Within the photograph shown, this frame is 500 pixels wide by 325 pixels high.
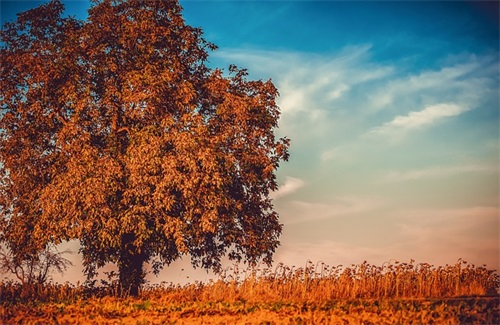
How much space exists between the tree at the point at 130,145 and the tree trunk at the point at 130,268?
2.0 inches

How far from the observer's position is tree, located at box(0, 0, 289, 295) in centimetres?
1981

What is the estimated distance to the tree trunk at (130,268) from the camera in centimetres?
2192

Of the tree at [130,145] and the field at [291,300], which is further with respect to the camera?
the tree at [130,145]

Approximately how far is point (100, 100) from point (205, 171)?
6032mm

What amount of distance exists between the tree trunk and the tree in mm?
50

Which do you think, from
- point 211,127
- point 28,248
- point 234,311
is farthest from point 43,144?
point 234,311

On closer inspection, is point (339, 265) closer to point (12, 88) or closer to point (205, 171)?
point (205, 171)

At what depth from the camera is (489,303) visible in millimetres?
13789

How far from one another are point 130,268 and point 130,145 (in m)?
5.82

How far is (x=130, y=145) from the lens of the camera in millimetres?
20297

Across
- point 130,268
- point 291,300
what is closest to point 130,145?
point 130,268

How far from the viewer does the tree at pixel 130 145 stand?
19.8 meters

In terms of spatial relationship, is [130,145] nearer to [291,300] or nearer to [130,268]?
[130,268]

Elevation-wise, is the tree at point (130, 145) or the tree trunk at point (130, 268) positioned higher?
the tree at point (130, 145)
